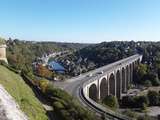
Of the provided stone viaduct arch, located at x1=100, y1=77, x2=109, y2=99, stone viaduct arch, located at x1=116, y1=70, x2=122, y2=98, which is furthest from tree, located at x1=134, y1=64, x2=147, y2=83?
stone viaduct arch, located at x1=100, y1=77, x2=109, y2=99

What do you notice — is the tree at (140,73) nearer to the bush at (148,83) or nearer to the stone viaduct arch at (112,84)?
the bush at (148,83)

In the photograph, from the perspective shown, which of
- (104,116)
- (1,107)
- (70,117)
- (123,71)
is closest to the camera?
(1,107)

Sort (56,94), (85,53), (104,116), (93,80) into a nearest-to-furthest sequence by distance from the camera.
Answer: (104,116) → (56,94) → (93,80) → (85,53)

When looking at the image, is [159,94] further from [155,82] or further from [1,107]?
[1,107]

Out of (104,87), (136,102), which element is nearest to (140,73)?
(104,87)

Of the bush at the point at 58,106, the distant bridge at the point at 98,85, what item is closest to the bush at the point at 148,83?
the distant bridge at the point at 98,85

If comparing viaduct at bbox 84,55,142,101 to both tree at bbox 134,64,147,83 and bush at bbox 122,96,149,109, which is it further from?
bush at bbox 122,96,149,109

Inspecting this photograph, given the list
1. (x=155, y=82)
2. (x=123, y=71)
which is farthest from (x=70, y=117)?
(x=155, y=82)

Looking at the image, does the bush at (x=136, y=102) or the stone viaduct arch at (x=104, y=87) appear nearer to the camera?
the bush at (x=136, y=102)

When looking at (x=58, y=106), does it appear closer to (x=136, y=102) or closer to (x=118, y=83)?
(x=136, y=102)
